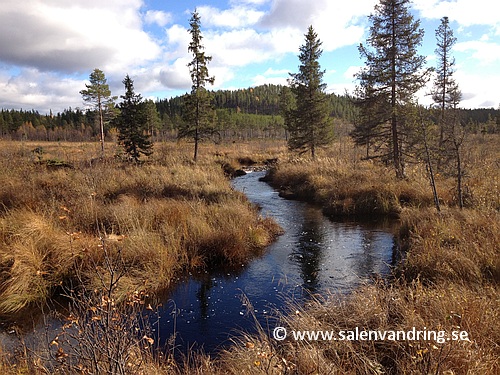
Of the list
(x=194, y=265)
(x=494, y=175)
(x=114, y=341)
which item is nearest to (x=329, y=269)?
(x=194, y=265)

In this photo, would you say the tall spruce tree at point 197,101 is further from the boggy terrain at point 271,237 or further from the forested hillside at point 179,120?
the forested hillside at point 179,120

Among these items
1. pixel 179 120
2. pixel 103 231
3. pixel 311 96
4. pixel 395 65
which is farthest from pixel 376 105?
pixel 179 120

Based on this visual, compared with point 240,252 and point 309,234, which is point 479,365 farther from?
point 309,234

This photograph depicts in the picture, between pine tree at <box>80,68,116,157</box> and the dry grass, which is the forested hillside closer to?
pine tree at <box>80,68,116,157</box>

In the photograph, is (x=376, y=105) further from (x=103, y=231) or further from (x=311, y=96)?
(x=103, y=231)

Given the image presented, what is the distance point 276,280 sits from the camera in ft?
22.9

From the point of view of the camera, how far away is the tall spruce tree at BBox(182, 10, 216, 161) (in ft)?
81.6

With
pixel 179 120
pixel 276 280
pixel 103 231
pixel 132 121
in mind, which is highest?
pixel 179 120

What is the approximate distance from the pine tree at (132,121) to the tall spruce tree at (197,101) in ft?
15.2

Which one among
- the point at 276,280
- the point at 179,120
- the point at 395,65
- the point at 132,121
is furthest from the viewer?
the point at 179,120

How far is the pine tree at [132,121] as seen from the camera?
21.3 metres

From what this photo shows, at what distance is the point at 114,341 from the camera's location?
8.90ft

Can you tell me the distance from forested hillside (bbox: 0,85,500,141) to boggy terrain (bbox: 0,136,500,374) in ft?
118

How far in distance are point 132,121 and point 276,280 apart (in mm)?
18367
